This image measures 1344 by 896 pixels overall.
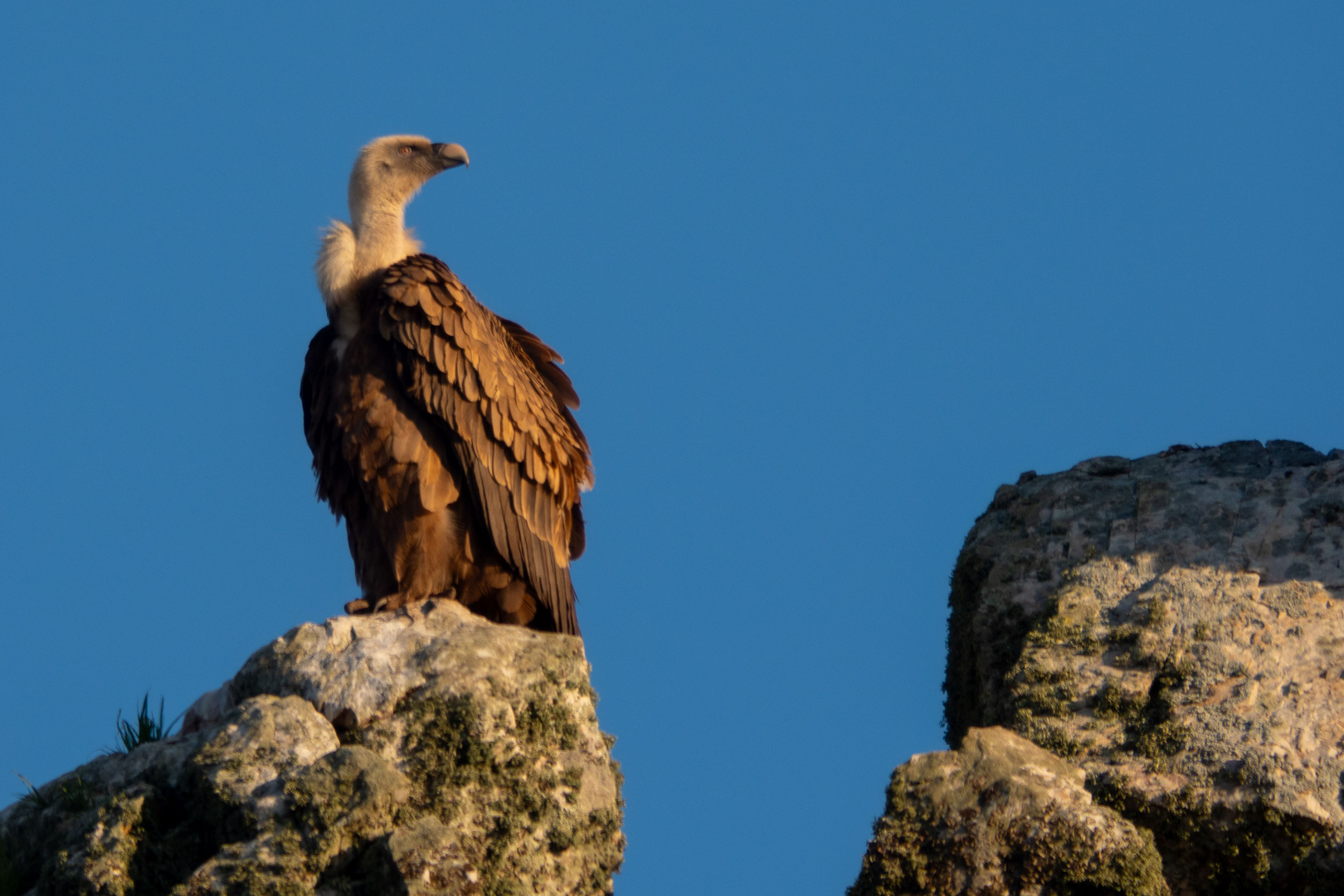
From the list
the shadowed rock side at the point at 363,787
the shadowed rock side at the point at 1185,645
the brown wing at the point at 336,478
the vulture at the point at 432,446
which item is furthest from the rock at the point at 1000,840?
the brown wing at the point at 336,478

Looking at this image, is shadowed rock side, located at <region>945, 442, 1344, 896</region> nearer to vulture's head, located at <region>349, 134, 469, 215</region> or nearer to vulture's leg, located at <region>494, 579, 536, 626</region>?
vulture's leg, located at <region>494, 579, 536, 626</region>

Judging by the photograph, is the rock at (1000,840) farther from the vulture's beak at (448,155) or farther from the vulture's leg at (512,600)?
the vulture's beak at (448,155)

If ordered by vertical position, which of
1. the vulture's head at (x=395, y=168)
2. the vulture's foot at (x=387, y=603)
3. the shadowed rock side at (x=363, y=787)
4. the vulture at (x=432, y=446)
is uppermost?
the vulture's head at (x=395, y=168)

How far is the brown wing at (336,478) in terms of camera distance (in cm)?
933

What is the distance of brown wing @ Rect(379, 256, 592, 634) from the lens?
9.13 m

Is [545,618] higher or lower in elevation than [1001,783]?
higher

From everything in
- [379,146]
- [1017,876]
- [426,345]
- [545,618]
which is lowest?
[1017,876]

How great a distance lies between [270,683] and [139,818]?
38.8 inches

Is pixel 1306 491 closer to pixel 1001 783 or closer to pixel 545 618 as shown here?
pixel 1001 783

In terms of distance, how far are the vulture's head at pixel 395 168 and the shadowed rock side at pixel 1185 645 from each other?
4.22 meters

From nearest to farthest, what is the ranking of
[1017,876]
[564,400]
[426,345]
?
[1017,876] → [426,345] → [564,400]

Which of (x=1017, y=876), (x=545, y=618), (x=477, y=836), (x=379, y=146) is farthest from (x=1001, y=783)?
(x=379, y=146)

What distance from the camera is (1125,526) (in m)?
9.51

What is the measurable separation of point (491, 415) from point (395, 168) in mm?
2148
